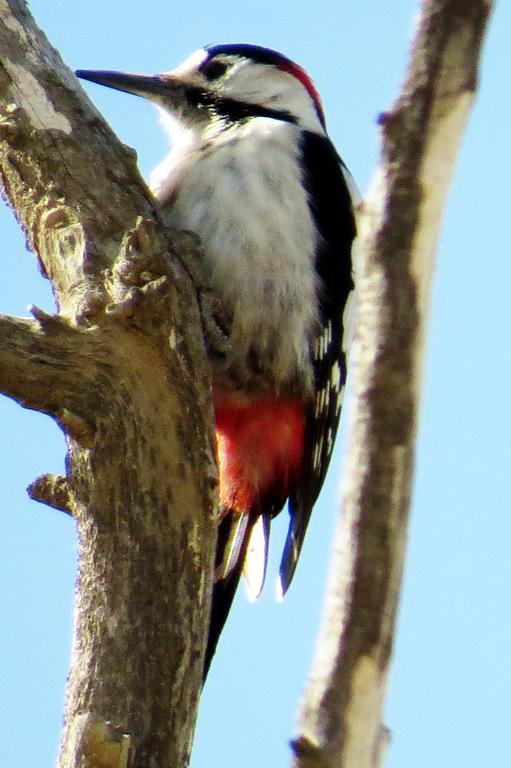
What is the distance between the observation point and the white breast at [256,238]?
3523 millimetres

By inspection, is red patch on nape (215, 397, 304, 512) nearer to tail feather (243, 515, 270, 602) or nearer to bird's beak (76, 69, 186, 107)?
tail feather (243, 515, 270, 602)

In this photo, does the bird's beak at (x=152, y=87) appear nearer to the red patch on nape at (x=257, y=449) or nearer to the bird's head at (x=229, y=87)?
the bird's head at (x=229, y=87)

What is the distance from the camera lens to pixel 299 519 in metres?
3.71

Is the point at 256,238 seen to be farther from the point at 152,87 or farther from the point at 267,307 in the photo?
the point at 152,87

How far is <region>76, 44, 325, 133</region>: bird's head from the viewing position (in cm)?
416

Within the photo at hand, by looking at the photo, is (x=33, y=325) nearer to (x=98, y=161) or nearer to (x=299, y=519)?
(x=98, y=161)

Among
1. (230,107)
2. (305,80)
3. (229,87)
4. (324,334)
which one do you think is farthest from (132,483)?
(305,80)

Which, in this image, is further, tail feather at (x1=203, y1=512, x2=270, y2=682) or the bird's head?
the bird's head

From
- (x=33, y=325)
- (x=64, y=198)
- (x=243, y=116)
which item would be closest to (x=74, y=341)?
(x=33, y=325)

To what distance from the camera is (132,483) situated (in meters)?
2.65

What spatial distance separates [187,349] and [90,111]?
76 centimetres

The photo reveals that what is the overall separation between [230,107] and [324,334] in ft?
2.96

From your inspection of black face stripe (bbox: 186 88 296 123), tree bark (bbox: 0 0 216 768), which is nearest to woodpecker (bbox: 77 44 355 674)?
black face stripe (bbox: 186 88 296 123)

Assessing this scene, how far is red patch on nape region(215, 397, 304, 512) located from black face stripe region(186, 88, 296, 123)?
3.18ft
